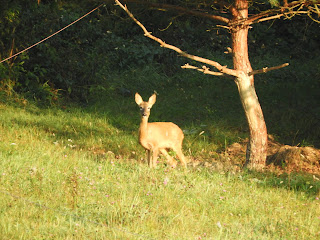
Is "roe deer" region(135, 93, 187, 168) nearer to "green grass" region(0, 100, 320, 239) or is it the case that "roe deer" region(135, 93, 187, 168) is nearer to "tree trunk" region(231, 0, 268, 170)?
"green grass" region(0, 100, 320, 239)

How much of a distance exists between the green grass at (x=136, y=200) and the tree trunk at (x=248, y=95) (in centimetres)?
65

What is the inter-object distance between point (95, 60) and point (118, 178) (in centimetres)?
1024

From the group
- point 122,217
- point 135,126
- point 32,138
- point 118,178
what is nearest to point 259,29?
point 135,126

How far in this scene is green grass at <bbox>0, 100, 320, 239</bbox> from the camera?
17.7ft

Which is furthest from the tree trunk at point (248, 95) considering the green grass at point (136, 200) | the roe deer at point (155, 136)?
the roe deer at point (155, 136)

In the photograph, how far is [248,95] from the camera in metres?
9.38

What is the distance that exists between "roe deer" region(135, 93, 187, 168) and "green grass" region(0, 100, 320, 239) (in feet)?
1.07

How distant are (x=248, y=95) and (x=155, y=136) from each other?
1833 mm

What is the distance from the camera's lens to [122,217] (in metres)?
5.66

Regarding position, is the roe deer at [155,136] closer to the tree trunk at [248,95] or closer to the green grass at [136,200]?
the green grass at [136,200]

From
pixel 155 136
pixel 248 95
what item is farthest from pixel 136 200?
pixel 248 95

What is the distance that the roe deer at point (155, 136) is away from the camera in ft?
28.6

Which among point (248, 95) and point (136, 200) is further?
point (248, 95)

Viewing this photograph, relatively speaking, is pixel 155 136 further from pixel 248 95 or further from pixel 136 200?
pixel 136 200
